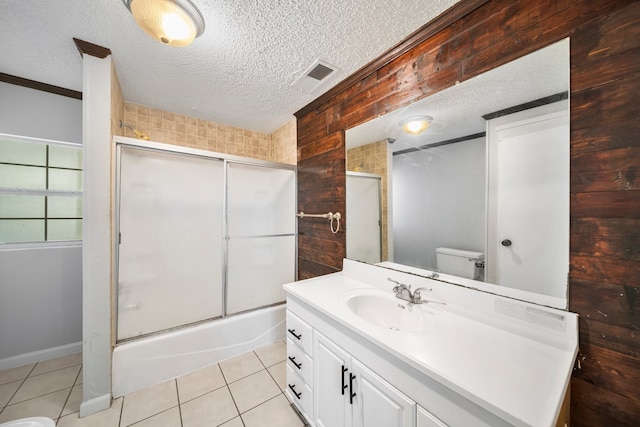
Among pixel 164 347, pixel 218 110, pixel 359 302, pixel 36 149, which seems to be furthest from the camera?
pixel 218 110

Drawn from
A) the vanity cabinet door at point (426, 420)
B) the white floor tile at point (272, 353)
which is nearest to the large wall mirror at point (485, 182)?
the vanity cabinet door at point (426, 420)

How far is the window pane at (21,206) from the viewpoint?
1854 mm

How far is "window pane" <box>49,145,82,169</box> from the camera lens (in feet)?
6.57

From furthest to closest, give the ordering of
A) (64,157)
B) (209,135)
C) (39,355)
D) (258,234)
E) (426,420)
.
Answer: (209,135) < (258,234) < (64,157) < (39,355) < (426,420)

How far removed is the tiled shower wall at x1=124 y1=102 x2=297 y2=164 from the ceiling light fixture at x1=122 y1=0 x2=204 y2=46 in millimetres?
1357

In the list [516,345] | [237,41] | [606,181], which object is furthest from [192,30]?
[516,345]

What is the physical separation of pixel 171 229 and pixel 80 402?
4.11 ft

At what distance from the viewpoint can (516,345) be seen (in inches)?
33.2

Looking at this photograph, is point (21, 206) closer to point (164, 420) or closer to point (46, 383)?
point (46, 383)

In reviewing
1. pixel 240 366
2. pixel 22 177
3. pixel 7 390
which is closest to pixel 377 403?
pixel 240 366

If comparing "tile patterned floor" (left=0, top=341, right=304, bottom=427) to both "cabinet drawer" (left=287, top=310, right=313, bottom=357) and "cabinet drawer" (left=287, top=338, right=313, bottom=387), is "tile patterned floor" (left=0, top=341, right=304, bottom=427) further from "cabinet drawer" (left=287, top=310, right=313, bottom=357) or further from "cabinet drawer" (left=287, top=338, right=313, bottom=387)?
"cabinet drawer" (left=287, top=310, right=313, bottom=357)

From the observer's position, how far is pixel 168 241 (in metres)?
1.77

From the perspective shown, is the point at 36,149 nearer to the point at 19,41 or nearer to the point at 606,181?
the point at 19,41

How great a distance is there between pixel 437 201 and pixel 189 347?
2143 millimetres
